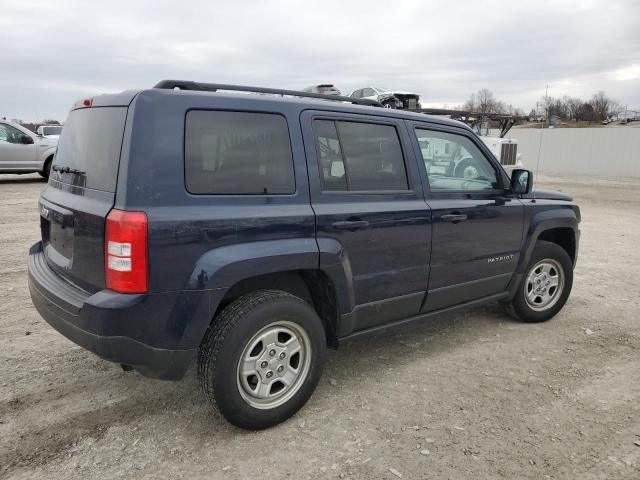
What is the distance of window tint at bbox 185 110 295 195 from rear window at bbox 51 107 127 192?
1.19 feet

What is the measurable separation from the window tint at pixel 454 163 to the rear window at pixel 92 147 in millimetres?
2058

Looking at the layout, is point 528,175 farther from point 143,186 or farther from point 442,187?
point 143,186

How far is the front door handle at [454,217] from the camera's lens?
3.63 meters

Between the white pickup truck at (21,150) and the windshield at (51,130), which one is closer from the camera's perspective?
the white pickup truck at (21,150)

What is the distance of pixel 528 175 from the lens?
164 inches

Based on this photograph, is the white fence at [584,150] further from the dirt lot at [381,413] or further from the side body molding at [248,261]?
the side body molding at [248,261]

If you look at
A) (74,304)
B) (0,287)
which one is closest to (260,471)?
(74,304)

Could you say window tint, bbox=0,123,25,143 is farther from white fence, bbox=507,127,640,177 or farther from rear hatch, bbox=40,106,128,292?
white fence, bbox=507,127,640,177

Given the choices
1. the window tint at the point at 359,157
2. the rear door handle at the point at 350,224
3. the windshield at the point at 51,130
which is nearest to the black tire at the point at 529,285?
the window tint at the point at 359,157

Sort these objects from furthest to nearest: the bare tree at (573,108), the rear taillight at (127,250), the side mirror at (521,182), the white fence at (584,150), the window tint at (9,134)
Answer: the bare tree at (573,108)
the white fence at (584,150)
the window tint at (9,134)
the side mirror at (521,182)
the rear taillight at (127,250)

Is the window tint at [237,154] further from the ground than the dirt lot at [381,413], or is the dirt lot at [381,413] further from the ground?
the window tint at [237,154]

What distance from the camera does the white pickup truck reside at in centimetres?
1403

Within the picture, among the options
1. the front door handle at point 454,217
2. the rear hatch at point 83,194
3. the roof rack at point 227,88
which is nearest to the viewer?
the rear hatch at point 83,194

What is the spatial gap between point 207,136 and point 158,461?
1.71 meters
